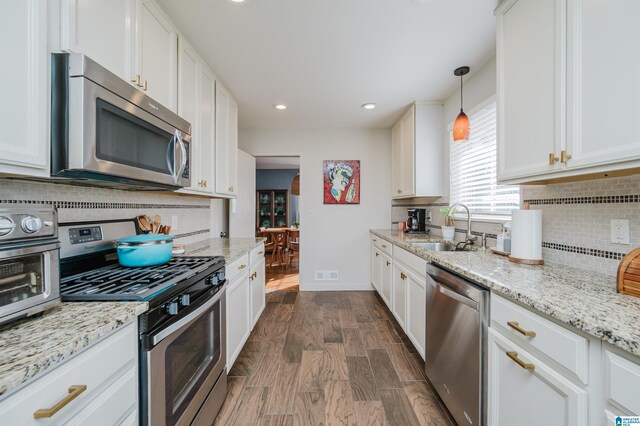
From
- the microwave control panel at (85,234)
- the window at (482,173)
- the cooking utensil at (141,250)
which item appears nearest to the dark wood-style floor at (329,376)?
the cooking utensil at (141,250)

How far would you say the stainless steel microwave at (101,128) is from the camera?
0.96 m

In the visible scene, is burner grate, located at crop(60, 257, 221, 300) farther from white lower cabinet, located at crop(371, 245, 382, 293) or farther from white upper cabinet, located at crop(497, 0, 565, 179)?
white lower cabinet, located at crop(371, 245, 382, 293)

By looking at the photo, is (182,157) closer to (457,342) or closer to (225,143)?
(225,143)

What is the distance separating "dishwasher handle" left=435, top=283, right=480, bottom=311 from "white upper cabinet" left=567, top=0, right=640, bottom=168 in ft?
2.40

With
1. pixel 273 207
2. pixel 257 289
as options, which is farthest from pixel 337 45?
pixel 273 207

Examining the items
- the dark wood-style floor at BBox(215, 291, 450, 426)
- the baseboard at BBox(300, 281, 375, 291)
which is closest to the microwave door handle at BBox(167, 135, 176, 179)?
the dark wood-style floor at BBox(215, 291, 450, 426)

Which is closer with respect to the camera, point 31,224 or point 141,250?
point 31,224

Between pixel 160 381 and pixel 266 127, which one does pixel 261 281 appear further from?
pixel 266 127

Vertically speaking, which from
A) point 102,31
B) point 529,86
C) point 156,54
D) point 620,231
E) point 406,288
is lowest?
point 406,288

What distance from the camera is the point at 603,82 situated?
38.8 inches

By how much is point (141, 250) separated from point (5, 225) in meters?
0.69

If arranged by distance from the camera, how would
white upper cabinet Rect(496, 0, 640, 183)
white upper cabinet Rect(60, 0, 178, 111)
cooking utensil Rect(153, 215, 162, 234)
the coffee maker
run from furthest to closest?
the coffee maker → cooking utensil Rect(153, 215, 162, 234) → white upper cabinet Rect(60, 0, 178, 111) → white upper cabinet Rect(496, 0, 640, 183)

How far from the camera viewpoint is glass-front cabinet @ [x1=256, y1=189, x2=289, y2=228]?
8.14 meters

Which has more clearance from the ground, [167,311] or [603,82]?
[603,82]
